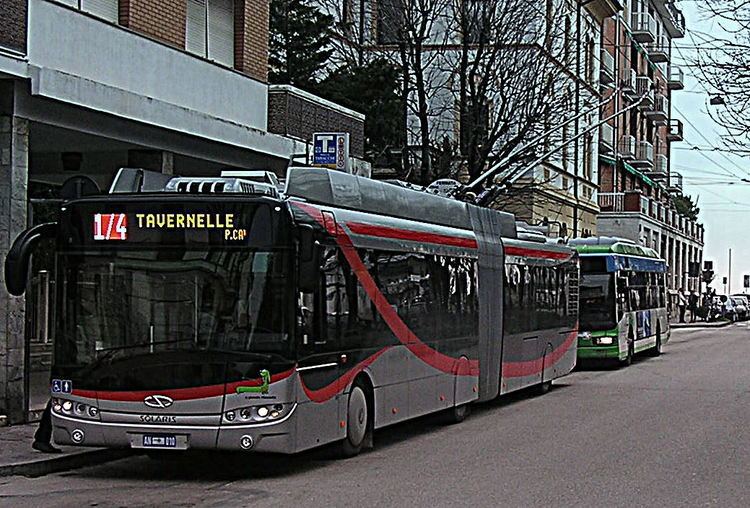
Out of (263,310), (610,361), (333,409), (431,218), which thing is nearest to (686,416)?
(431,218)

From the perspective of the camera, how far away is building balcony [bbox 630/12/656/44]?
67.8 metres

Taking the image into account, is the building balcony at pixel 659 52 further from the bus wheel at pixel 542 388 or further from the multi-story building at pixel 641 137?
the bus wheel at pixel 542 388

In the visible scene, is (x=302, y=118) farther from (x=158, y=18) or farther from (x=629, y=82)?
(x=629, y=82)

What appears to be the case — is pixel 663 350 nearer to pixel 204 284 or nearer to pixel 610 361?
pixel 610 361

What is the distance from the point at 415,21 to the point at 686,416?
15.9 metres

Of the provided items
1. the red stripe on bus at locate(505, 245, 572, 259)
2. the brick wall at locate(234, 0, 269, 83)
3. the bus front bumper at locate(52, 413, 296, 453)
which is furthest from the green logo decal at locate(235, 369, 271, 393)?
the brick wall at locate(234, 0, 269, 83)

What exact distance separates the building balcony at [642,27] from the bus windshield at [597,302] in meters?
38.9

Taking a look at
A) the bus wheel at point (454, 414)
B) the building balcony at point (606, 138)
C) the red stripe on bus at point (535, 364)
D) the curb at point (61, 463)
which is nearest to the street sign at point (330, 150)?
the red stripe on bus at point (535, 364)

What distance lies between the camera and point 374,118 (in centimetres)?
3366

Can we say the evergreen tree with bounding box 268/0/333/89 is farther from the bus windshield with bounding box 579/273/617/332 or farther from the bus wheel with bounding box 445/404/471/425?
the bus wheel with bounding box 445/404/471/425

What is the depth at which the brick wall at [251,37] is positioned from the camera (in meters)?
22.3

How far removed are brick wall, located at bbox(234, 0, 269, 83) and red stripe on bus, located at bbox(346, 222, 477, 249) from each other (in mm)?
5712

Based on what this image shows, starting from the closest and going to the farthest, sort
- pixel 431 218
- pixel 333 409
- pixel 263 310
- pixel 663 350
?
1. pixel 263 310
2. pixel 333 409
3. pixel 431 218
4. pixel 663 350

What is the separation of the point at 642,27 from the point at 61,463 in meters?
59.6
